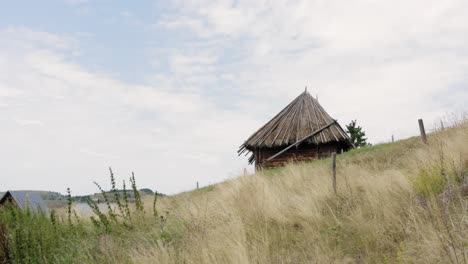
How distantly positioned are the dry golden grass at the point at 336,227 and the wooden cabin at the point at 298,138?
12987 mm

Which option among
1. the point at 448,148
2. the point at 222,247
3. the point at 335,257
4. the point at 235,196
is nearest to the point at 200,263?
the point at 222,247

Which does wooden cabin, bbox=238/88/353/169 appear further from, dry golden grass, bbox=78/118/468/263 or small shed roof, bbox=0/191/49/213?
dry golden grass, bbox=78/118/468/263

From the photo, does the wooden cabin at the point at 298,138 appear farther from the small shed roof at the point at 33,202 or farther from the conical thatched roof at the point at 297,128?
the small shed roof at the point at 33,202

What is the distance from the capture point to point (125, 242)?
5.29 m

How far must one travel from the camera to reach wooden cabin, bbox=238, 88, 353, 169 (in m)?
20.1

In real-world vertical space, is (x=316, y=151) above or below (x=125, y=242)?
above

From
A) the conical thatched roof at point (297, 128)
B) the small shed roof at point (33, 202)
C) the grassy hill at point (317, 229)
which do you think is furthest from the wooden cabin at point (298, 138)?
the grassy hill at point (317, 229)

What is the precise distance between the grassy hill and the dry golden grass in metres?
0.01

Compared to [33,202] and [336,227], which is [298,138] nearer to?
[33,202]

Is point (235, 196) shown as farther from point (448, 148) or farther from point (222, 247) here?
point (448, 148)

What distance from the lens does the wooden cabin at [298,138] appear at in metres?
20.1

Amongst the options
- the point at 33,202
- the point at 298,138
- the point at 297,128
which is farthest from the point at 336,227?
the point at 297,128

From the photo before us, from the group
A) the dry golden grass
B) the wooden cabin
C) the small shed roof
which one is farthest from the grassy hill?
the wooden cabin

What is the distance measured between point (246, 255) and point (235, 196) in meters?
3.54
